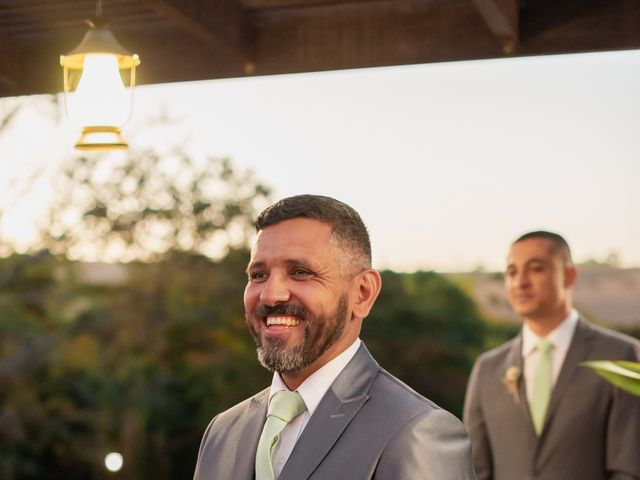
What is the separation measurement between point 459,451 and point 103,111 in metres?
1.85

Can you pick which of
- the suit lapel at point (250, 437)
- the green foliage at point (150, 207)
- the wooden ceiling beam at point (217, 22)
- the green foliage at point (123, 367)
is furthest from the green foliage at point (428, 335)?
the suit lapel at point (250, 437)

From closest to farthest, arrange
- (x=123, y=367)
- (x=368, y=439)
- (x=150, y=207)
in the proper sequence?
(x=368, y=439) < (x=150, y=207) < (x=123, y=367)

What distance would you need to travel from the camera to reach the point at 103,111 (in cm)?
376

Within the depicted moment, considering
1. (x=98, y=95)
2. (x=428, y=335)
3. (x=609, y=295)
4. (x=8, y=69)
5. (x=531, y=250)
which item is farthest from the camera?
(x=428, y=335)

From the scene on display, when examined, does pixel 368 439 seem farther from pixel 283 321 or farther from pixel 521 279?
pixel 521 279

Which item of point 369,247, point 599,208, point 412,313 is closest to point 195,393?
point 412,313

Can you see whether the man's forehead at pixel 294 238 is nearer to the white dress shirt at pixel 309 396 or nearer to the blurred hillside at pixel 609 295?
the white dress shirt at pixel 309 396

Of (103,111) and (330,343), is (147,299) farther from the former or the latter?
(330,343)

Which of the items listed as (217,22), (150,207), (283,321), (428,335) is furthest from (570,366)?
(428,335)

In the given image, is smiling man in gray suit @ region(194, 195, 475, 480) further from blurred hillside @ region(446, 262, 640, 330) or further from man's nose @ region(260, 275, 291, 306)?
blurred hillside @ region(446, 262, 640, 330)

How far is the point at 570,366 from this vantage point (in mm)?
4668

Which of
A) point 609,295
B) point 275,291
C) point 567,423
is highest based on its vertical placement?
point 275,291

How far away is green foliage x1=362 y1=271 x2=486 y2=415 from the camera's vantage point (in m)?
23.3

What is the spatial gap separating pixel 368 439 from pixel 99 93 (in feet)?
5.95
